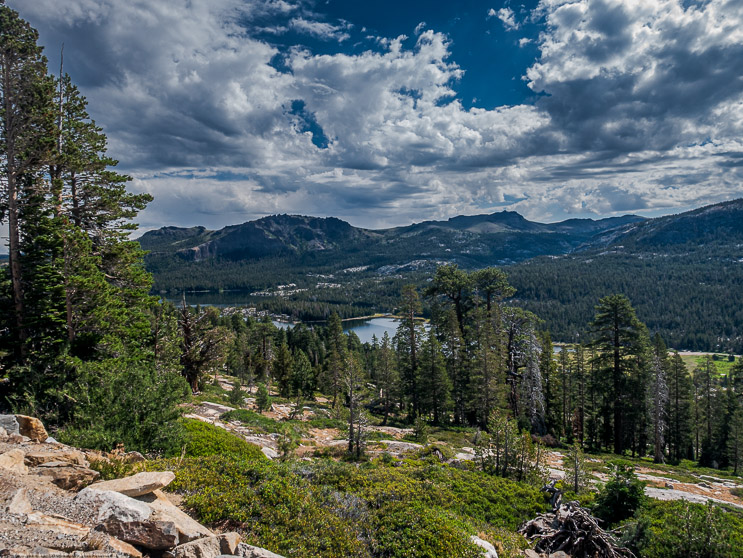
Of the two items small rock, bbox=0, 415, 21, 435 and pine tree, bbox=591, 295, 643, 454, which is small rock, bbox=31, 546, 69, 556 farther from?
pine tree, bbox=591, 295, 643, 454

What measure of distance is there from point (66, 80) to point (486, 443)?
28821 mm

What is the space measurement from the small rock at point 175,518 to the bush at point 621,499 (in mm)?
12117

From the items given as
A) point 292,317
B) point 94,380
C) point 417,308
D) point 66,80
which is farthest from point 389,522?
point 292,317

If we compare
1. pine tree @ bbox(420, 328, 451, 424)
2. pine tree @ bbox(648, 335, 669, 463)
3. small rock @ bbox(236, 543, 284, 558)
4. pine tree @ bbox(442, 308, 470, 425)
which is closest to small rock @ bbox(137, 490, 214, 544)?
small rock @ bbox(236, 543, 284, 558)

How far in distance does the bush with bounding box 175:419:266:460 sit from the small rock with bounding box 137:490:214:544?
241 inches

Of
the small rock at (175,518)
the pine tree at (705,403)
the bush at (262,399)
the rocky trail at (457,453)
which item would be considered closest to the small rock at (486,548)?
the small rock at (175,518)

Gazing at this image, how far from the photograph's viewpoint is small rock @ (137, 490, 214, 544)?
234 inches

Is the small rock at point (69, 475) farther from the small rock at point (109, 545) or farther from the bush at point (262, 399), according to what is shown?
Answer: the bush at point (262, 399)

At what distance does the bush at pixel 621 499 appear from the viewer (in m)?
11.7

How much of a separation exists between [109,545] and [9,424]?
22.3 feet

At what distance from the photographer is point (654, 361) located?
1214 inches

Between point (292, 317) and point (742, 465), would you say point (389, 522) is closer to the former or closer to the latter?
point (742, 465)

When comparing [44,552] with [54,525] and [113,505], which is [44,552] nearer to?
[54,525]

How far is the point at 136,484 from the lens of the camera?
22.0ft
